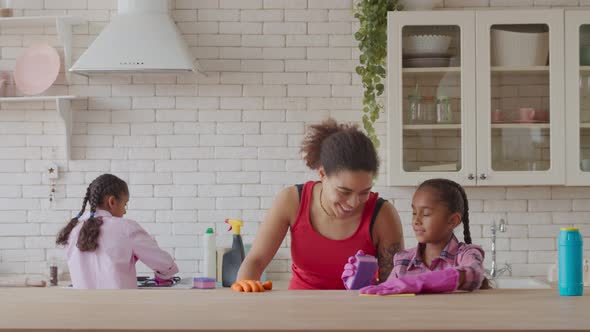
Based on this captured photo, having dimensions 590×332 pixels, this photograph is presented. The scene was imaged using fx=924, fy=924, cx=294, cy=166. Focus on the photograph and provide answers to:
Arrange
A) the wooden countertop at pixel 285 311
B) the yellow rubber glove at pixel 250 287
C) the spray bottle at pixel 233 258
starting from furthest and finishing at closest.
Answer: the spray bottle at pixel 233 258 → the yellow rubber glove at pixel 250 287 → the wooden countertop at pixel 285 311

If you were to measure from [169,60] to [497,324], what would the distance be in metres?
2.98

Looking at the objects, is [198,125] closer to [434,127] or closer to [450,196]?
[434,127]

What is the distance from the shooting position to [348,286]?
2.87 metres

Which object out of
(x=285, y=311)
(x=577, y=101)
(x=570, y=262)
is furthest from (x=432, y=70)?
(x=285, y=311)

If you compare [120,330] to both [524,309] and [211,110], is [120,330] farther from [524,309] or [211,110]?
[211,110]

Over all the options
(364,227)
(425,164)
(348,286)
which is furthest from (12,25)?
(348,286)

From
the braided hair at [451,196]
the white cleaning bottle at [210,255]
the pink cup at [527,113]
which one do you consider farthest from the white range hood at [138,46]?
the braided hair at [451,196]

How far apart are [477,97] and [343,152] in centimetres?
181

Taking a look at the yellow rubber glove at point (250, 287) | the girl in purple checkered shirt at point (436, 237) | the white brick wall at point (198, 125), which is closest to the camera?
the yellow rubber glove at point (250, 287)

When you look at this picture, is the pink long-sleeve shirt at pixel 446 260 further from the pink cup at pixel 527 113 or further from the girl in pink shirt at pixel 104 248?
the pink cup at pixel 527 113

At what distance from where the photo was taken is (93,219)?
3945 millimetres

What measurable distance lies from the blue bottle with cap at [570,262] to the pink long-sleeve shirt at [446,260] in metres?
0.25

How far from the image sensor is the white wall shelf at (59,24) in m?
4.86

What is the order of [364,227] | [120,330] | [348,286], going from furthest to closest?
[364,227], [348,286], [120,330]
